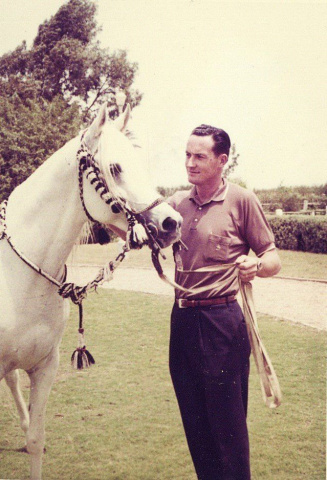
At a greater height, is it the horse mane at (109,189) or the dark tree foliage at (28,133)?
the dark tree foliage at (28,133)

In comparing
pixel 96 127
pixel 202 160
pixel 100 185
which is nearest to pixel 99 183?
pixel 100 185

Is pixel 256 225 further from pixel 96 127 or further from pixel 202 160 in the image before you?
pixel 96 127

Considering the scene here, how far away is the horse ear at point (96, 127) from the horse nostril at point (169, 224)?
1.63 feet

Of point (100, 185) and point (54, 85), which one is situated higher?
point (54, 85)

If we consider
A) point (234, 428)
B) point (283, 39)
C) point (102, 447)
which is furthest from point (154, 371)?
point (283, 39)

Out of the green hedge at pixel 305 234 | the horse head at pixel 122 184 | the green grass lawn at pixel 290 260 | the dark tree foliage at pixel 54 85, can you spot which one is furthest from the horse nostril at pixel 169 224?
the green hedge at pixel 305 234

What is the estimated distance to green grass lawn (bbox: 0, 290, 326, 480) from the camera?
281cm

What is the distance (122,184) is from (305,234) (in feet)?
5.71

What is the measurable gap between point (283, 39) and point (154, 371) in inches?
116

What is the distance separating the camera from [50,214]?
2111mm

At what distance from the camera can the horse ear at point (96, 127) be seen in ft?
6.23

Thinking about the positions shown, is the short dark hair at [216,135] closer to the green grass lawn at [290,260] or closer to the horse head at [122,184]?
the horse head at [122,184]

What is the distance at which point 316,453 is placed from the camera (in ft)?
9.33

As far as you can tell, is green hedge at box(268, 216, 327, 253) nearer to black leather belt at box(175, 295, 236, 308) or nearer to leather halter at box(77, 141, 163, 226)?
black leather belt at box(175, 295, 236, 308)
